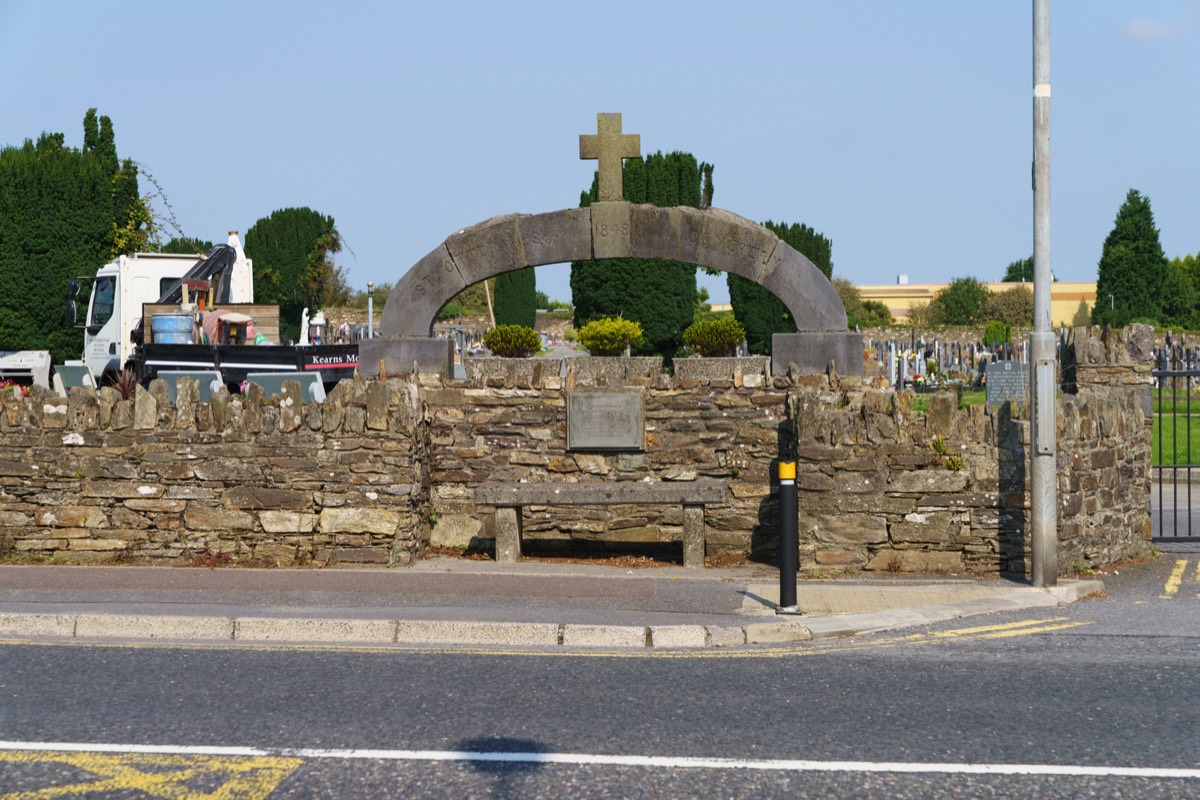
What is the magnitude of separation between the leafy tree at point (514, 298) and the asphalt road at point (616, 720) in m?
45.6

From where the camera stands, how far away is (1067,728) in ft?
20.2

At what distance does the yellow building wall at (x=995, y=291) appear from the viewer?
80.8 meters

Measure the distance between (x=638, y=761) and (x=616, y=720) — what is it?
697 mm

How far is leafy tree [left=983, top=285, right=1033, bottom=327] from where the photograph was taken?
7212 centimetres

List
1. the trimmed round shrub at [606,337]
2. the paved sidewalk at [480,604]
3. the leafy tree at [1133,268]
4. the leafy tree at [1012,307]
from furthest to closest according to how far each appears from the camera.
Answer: the leafy tree at [1012,307], the leafy tree at [1133,268], the trimmed round shrub at [606,337], the paved sidewalk at [480,604]

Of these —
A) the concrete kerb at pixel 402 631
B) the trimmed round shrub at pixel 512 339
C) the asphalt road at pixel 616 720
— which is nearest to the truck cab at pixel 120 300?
the trimmed round shrub at pixel 512 339

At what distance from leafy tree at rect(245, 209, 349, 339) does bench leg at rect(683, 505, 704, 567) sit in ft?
136

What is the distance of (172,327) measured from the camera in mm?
23453

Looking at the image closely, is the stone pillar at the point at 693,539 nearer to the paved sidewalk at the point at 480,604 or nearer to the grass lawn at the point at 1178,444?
the paved sidewalk at the point at 480,604

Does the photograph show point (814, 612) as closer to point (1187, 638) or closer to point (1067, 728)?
point (1187, 638)

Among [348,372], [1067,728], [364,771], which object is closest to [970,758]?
[1067,728]

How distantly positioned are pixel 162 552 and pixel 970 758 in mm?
8189

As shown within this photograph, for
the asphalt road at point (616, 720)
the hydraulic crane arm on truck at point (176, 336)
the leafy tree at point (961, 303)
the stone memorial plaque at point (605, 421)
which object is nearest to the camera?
the asphalt road at point (616, 720)

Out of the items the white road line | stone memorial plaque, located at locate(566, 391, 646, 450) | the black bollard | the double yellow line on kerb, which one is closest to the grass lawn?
the double yellow line on kerb
